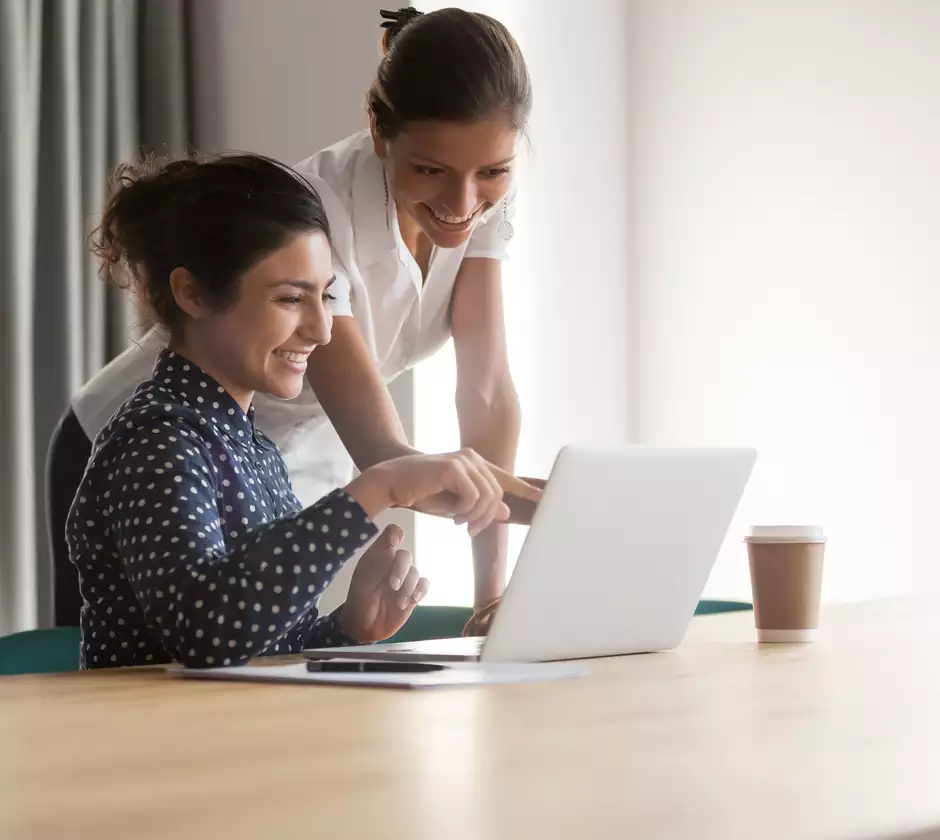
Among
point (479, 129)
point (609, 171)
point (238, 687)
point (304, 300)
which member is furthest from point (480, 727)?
point (609, 171)

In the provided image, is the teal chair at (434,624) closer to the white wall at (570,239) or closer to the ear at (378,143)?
the ear at (378,143)

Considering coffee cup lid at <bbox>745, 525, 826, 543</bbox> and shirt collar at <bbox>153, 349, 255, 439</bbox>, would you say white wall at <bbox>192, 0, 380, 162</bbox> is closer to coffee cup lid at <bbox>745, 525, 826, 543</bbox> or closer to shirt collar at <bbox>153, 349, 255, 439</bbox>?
shirt collar at <bbox>153, 349, 255, 439</bbox>

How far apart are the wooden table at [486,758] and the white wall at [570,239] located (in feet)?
7.98

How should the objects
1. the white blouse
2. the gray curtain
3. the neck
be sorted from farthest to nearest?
the gray curtain, the white blouse, the neck

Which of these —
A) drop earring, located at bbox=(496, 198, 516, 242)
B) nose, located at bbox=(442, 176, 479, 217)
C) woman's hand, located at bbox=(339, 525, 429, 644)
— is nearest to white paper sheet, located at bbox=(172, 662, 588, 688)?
woman's hand, located at bbox=(339, 525, 429, 644)

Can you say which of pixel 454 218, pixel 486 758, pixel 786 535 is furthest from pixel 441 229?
pixel 486 758

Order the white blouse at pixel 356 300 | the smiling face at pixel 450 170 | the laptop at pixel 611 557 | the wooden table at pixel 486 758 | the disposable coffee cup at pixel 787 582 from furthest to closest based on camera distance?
the white blouse at pixel 356 300 < the smiling face at pixel 450 170 < the disposable coffee cup at pixel 787 582 < the laptop at pixel 611 557 < the wooden table at pixel 486 758

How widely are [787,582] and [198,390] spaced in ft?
1.99

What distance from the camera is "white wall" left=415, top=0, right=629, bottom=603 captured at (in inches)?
132

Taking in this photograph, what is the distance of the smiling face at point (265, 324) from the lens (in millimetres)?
1343

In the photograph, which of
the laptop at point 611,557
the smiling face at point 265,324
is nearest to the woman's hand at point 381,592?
the laptop at point 611,557

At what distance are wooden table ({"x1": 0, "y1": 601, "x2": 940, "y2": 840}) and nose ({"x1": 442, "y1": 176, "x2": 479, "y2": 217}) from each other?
0.76 metres

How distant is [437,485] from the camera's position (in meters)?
1.04

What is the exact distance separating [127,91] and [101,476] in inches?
84.4
